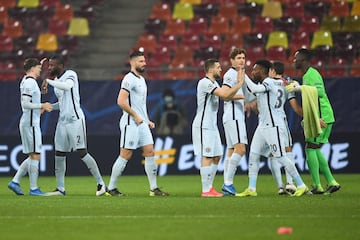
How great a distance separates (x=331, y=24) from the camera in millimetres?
25328

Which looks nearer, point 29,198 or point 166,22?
point 29,198

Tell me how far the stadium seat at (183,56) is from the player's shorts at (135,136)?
33.2ft

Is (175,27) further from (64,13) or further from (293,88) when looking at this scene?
(293,88)

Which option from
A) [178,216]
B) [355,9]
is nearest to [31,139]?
[178,216]

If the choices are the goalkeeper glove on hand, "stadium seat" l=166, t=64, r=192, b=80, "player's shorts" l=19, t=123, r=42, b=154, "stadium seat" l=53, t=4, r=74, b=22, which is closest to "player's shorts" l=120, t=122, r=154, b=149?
"player's shorts" l=19, t=123, r=42, b=154

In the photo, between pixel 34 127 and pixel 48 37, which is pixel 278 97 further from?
pixel 48 37

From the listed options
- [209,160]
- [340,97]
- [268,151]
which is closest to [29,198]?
[209,160]

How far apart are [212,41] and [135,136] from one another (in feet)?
35.3

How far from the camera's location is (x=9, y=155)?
21469 mm

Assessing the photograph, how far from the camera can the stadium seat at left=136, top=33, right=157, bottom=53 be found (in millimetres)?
26000

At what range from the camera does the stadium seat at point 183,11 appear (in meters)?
27.0

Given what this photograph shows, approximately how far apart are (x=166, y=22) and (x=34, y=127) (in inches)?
466

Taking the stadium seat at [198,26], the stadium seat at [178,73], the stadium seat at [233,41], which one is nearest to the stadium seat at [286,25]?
the stadium seat at [233,41]

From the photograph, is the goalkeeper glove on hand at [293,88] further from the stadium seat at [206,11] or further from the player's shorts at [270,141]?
the stadium seat at [206,11]
